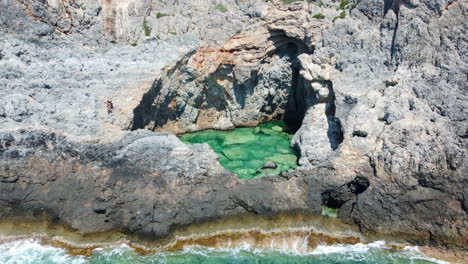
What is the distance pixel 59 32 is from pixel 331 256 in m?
22.4

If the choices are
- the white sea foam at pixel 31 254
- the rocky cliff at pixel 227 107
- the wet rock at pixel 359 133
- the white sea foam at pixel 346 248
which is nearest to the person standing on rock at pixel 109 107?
the rocky cliff at pixel 227 107

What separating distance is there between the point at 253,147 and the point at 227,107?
501 cm

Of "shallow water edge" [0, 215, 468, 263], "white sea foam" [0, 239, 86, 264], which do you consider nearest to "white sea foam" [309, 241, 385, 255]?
"shallow water edge" [0, 215, 468, 263]

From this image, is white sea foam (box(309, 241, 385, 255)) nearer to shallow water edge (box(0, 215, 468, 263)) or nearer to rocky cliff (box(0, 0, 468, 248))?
shallow water edge (box(0, 215, 468, 263))

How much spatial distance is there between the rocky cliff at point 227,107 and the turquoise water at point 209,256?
3.96ft

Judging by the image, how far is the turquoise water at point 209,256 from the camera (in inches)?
867

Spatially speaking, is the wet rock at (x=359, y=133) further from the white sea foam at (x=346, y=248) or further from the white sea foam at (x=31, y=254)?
the white sea foam at (x=31, y=254)

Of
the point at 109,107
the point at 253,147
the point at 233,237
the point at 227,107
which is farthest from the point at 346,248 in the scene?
the point at 227,107

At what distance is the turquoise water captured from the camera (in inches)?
867

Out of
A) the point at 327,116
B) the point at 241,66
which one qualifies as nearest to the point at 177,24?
the point at 241,66

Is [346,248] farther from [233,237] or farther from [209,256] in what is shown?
[209,256]

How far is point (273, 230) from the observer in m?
23.5

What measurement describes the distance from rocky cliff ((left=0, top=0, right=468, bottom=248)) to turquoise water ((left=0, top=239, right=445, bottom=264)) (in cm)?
121

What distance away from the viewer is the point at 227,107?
36.0m
